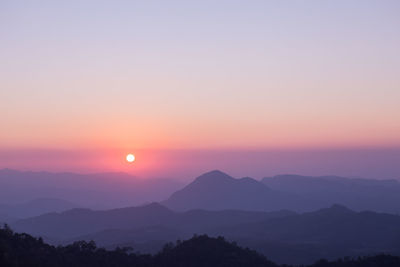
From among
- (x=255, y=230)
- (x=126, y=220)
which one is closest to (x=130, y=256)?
(x=255, y=230)

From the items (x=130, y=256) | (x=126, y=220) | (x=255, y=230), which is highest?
(x=126, y=220)

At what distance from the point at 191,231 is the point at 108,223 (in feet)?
123

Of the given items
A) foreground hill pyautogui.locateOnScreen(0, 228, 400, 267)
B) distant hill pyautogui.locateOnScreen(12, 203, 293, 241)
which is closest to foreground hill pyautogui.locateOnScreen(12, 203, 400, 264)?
distant hill pyautogui.locateOnScreen(12, 203, 293, 241)

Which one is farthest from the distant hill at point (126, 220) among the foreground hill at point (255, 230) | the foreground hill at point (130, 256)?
the foreground hill at point (130, 256)

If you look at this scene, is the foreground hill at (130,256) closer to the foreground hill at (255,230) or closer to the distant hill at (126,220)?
the foreground hill at (255,230)

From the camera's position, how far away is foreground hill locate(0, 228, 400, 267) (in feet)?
95.9

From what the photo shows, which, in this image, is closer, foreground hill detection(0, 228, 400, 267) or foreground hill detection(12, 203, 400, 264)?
foreground hill detection(0, 228, 400, 267)

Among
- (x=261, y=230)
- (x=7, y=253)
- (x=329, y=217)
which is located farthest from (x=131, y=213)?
(x=7, y=253)

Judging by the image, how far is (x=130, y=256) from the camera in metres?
35.2

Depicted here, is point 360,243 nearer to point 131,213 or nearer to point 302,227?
point 302,227

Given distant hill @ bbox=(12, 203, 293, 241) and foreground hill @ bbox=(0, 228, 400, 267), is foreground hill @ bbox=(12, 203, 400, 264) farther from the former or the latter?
foreground hill @ bbox=(0, 228, 400, 267)

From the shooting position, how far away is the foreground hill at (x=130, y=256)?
95.9 ft

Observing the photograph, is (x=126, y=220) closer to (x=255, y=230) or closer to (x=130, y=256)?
(x=255, y=230)

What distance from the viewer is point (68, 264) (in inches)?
1229
